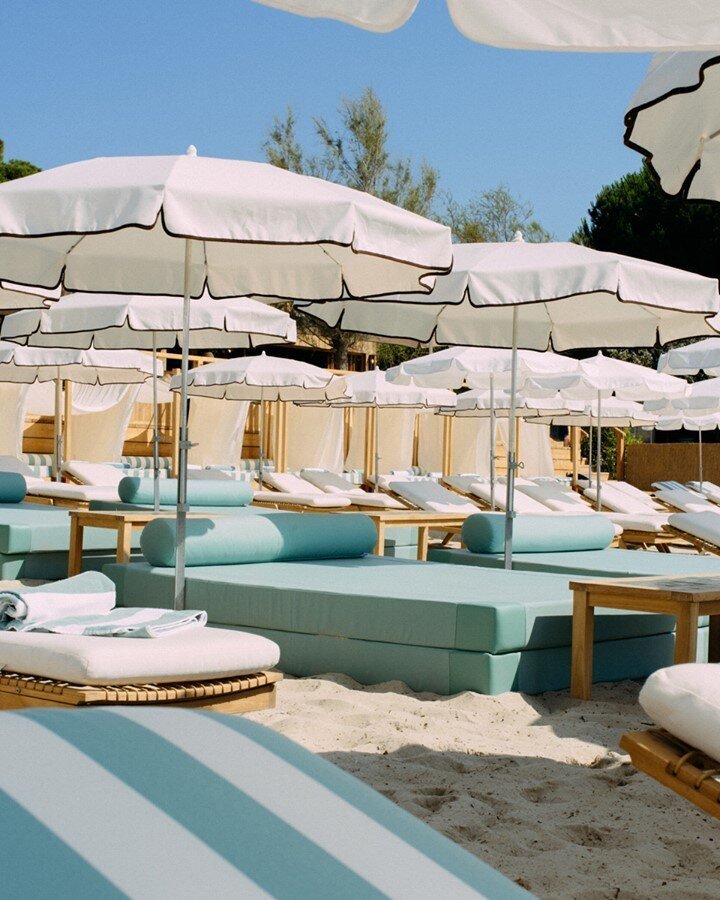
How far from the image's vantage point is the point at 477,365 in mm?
10297

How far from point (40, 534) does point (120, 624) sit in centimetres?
401

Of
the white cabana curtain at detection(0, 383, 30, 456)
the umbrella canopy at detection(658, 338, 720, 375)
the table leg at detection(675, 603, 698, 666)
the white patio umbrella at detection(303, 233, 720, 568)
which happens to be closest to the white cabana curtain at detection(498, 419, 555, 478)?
the white cabana curtain at detection(0, 383, 30, 456)

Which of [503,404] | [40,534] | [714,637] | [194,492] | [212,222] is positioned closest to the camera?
[212,222]

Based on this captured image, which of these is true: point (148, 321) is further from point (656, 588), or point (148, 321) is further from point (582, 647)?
point (656, 588)

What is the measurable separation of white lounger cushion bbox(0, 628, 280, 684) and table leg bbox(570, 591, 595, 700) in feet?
4.88

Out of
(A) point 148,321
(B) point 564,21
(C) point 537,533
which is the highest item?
(B) point 564,21

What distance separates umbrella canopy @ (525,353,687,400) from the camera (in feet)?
39.1

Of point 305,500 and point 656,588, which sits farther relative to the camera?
point 305,500

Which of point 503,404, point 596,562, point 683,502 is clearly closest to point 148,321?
point 596,562

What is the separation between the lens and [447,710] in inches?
164

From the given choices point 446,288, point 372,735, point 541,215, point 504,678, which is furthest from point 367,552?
point 541,215

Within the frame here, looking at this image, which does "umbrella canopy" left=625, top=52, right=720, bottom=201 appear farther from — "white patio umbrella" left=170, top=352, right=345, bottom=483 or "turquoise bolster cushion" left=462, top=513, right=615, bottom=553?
"white patio umbrella" left=170, top=352, right=345, bottom=483

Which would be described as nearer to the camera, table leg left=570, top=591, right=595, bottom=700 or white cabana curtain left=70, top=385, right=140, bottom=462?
table leg left=570, top=591, right=595, bottom=700

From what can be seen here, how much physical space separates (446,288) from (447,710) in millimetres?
2810
